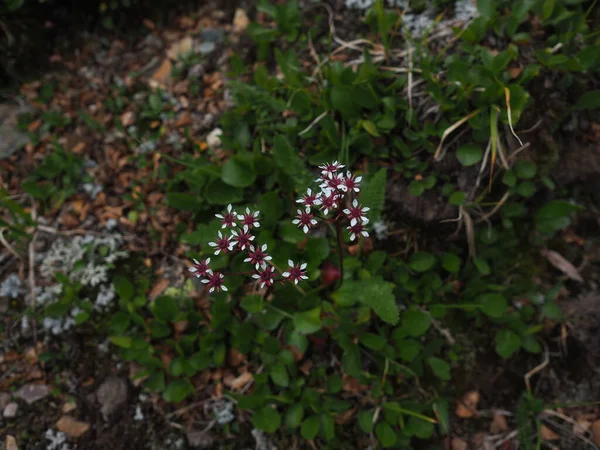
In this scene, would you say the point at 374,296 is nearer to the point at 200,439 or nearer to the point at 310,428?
the point at 310,428

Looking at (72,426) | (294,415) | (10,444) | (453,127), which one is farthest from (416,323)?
(10,444)

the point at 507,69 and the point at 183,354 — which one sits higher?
the point at 507,69

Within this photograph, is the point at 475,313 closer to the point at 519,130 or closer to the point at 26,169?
the point at 519,130

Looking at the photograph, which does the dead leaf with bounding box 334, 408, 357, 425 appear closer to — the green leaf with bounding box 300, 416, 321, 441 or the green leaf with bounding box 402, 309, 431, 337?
the green leaf with bounding box 300, 416, 321, 441

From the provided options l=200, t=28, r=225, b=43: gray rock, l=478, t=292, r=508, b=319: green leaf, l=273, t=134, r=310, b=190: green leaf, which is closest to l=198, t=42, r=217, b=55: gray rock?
l=200, t=28, r=225, b=43: gray rock

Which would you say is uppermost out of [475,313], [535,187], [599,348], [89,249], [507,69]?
[507,69]

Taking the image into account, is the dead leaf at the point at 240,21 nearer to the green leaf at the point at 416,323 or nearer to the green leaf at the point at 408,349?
the green leaf at the point at 416,323

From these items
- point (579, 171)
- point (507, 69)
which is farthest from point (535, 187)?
point (507, 69)
